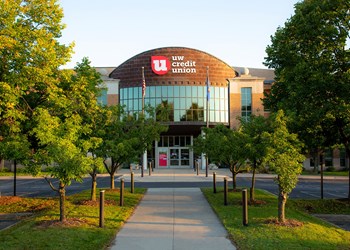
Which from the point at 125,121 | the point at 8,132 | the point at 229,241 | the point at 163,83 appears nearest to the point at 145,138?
the point at 125,121

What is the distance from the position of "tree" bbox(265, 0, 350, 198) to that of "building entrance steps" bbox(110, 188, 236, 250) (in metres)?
5.29

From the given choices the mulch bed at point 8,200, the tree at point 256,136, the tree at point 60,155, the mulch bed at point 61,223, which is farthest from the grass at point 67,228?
the tree at point 256,136

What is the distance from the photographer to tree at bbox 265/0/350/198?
15000 mm

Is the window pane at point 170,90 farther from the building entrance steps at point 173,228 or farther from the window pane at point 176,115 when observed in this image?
the building entrance steps at point 173,228

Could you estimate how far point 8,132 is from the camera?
15.1 meters

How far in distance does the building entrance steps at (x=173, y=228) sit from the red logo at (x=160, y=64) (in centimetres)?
Answer: 3151

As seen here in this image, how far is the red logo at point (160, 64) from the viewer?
47.0 metres

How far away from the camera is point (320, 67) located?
15.5m

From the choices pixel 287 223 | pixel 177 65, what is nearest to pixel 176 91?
pixel 177 65

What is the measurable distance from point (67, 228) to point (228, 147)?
348 inches

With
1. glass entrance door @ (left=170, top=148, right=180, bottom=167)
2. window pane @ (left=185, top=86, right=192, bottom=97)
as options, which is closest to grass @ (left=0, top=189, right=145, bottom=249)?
window pane @ (left=185, top=86, right=192, bottom=97)

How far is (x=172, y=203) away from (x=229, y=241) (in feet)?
24.0

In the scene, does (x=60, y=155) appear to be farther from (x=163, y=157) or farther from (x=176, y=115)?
(x=163, y=157)

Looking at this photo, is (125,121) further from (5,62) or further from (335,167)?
(335,167)
